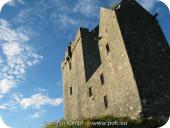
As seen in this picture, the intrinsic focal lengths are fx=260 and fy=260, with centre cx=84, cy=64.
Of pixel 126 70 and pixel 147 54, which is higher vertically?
pixel 147 54

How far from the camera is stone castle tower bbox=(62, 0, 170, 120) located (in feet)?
54.9

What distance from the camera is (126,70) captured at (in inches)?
709

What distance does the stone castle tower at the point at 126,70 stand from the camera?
1672cm

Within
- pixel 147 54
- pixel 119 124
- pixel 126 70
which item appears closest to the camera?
pixel 119 124

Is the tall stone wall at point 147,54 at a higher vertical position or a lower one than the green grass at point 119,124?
higher

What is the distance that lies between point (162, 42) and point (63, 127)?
429 inches

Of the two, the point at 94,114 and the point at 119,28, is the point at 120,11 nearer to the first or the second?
the point at 119,28

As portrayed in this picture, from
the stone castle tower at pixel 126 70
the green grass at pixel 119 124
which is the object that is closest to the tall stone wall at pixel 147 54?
the stone castle tower at pixel 126 70

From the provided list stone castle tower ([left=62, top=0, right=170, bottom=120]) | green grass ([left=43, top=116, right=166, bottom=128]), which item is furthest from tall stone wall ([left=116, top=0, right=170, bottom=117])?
green grass ([left=43, top=116, right=166, bottom=128])

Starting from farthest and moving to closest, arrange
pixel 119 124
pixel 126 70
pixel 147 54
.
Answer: pixel 147 54, pixel 126 70, pixel 119 124

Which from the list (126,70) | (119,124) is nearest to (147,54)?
(126,70)

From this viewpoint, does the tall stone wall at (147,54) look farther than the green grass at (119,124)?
Yes

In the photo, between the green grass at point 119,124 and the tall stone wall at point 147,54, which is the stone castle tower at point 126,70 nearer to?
the tall stone wall at point 147,54

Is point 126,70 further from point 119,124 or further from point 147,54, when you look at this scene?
point 119,124
